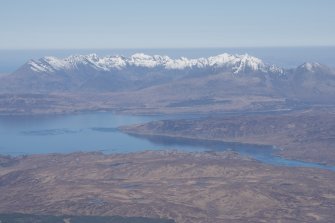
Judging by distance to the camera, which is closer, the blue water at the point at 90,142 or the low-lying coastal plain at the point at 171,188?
the low-lying coastal plain at the point at 171,188

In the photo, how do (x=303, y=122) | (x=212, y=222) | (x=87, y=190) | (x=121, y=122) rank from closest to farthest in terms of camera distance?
1. (x=212, y=222)
2. (x=87, y=190)
3. (x=303, y=122)
4. (x=121, y=122)

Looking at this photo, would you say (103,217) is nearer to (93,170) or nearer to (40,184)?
(40,184)

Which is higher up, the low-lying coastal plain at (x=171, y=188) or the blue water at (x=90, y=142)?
the low-lying coastal plain at (x=171, y=188)

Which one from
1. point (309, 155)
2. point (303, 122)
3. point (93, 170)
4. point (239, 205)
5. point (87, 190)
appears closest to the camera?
point (239, 205)

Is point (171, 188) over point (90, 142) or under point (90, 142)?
over

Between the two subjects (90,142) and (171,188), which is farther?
(90,142)

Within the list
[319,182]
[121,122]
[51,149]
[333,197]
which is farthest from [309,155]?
[121,122]

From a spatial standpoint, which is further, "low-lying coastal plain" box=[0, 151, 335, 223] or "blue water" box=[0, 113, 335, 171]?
"blue water" box=[0, 113, 335, 171]

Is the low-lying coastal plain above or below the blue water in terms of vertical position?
above
